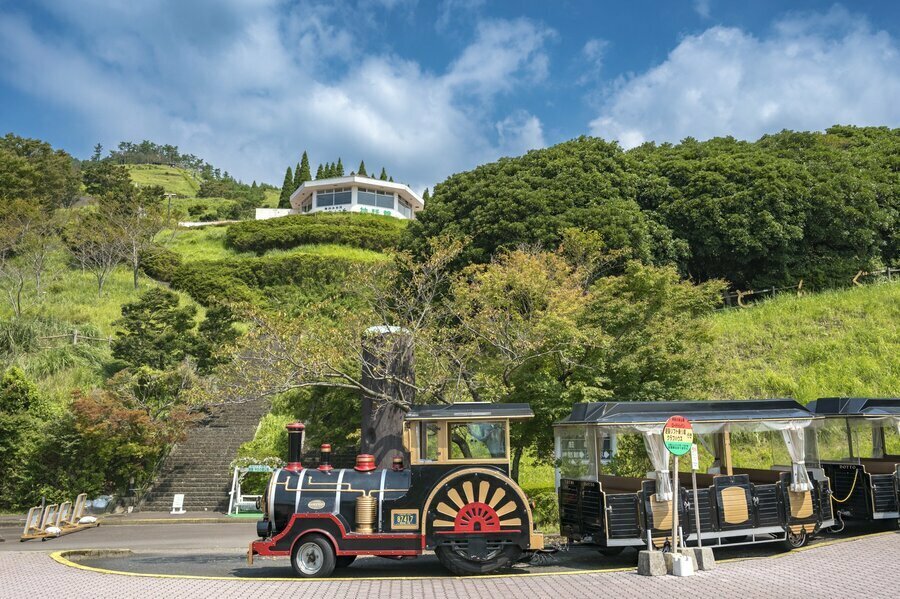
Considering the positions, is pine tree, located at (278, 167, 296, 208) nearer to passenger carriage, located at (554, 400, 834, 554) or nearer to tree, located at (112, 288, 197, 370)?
tree, located at (112, 288, 197, 370)

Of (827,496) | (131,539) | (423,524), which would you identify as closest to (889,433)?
(827,496)

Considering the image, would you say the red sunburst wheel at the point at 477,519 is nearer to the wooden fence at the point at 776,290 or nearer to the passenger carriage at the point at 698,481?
the passenger carriage at the point at 698,481

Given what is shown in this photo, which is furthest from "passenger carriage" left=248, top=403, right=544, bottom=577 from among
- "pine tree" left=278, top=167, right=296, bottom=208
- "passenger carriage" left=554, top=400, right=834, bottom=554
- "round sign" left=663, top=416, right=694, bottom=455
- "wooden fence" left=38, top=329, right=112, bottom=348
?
"pine tree" left=278, top=167, right=296, bottom=208

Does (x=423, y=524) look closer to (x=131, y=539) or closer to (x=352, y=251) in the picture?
(x=131, y=539)

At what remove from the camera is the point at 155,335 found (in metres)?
26.1

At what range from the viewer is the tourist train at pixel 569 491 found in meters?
10.2

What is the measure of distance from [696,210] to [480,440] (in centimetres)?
2435

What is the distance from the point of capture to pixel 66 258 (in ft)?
142

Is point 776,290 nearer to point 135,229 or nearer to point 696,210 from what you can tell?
point 696,210

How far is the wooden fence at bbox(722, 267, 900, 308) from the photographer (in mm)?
31484

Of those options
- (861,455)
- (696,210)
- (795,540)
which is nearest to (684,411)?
(795,540)

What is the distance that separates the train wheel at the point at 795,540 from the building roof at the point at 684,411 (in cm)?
200

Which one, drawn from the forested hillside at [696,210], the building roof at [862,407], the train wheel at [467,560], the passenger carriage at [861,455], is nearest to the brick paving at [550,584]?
the train wheel at [467,560]

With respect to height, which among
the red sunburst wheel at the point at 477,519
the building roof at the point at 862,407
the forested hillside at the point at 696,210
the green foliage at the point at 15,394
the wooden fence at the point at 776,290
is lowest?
the red sunburst wheel at the point at 477,519
